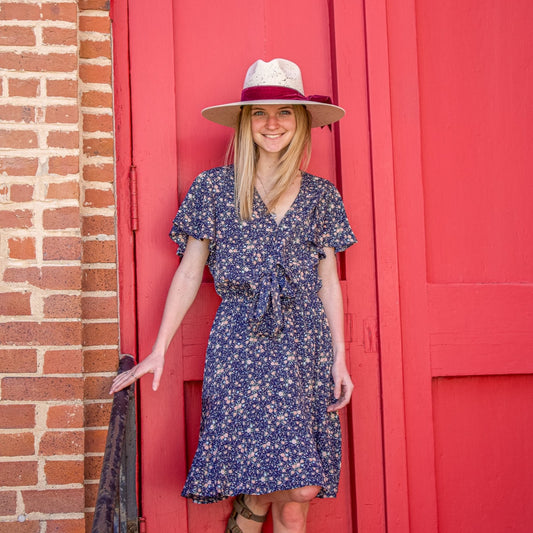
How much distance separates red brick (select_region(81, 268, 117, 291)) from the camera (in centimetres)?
243

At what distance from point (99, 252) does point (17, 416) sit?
65 cm

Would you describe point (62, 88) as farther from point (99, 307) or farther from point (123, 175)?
point (99, 307)

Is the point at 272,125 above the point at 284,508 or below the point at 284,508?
above

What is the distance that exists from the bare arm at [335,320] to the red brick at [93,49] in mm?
1156

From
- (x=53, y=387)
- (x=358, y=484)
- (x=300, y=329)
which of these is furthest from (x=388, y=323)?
(x=53, y=387)

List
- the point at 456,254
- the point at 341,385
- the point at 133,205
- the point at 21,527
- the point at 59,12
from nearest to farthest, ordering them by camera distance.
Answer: the point at 21,527
the point at 59,12
the point at 341,385
the point at 133,205
the point at 456,254

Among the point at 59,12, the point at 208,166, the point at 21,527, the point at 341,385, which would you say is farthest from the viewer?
the point at 208,166

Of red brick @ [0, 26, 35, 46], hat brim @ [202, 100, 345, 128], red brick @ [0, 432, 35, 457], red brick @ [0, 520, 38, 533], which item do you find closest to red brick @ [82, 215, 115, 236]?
hat brim @ [202, 100, 345, 128]

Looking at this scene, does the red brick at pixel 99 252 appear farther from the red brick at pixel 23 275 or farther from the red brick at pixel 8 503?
the red brick at pixel 8 503

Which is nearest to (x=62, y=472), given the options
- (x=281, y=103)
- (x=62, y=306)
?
(x=62, y=306)

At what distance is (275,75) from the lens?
2.37 m

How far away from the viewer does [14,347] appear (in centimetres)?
223

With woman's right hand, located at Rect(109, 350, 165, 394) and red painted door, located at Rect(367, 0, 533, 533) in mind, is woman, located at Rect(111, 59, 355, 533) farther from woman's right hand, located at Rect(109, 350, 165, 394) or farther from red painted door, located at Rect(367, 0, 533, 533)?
red painted door, located at Rect(367, 0, 533, 533)

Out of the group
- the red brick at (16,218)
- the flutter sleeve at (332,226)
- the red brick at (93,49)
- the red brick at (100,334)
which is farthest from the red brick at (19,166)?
the flutter sleeve at (332,226)
